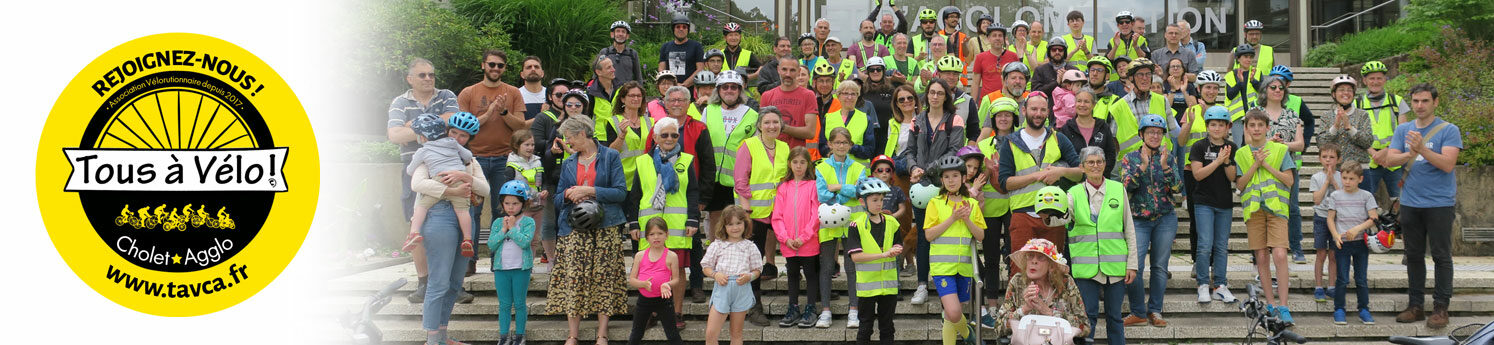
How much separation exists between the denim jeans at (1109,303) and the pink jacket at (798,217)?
1825 millimetres

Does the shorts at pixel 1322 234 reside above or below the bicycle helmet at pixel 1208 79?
below

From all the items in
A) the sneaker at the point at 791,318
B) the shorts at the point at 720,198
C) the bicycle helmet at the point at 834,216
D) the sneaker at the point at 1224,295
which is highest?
the shorts at the point at 720,198

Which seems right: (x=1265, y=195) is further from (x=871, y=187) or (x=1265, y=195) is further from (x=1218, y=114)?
(x=871, y=187)

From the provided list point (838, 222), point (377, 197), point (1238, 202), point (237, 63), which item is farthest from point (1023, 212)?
point (377, 197)

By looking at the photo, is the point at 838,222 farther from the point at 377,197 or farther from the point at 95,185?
the point at 377,197

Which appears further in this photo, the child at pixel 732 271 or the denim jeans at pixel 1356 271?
the denim jeans at pixel 1356 271

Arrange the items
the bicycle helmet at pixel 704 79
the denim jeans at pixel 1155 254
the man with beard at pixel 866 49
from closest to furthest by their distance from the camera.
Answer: the denim jeans at pixel 1155 254 → the bicycle helmet at pixel 704 79 → the man with beard at pixel 866 49

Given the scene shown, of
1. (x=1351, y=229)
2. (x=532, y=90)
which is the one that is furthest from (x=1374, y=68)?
(x=532, y=90)

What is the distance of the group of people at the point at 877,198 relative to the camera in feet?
23.0

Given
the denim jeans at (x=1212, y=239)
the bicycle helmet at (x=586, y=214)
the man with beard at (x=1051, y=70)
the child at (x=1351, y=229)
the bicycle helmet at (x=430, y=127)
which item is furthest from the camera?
the man with beard at (x=1051, y=70)

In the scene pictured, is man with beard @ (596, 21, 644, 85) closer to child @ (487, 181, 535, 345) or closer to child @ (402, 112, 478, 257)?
child @ (487, 181, 535, 345)

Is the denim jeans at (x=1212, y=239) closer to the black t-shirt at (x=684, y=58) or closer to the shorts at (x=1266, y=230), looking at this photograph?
the shorts at (x=1266, y=230)

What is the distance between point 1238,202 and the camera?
10.7m

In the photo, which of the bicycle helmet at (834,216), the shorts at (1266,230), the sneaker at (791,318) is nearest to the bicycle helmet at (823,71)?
the bicycle helmet at (834,216)
